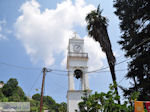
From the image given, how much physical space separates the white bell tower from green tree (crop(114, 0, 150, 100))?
5.39 m

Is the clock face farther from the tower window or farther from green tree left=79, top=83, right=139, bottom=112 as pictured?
green tree left=79, top=83, right=139, bottom=112

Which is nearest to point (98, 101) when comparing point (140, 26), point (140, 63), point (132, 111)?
point (132, 111)

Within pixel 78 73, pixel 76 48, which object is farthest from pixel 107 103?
pixel 76 48

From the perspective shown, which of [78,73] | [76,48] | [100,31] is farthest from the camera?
[76,48]

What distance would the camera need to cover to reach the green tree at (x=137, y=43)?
1141cm

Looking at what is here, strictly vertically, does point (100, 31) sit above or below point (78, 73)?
above

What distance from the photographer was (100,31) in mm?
13594

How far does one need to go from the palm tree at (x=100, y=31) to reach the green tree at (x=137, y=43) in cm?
171

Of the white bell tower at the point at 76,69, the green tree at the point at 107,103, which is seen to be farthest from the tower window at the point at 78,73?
the green tree at the point at 107,103

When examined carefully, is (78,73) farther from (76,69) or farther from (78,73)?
(76,69)

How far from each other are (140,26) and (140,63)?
342 centimetres

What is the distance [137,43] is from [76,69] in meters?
8.29

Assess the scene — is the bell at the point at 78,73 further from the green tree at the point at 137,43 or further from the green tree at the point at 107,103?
the green tree at the point at 107,103

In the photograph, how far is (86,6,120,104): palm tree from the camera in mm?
12505
